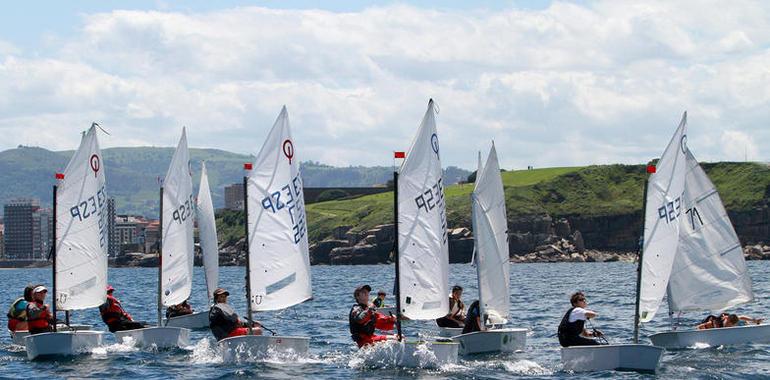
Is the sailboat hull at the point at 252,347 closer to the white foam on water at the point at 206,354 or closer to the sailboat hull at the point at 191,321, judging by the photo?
the white foam on water at the point at 206,354

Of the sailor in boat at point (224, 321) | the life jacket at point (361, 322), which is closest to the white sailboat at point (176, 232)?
the sailor in boat at point (224, 321)

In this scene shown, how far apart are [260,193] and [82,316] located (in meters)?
28.6

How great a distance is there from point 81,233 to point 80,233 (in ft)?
0.12

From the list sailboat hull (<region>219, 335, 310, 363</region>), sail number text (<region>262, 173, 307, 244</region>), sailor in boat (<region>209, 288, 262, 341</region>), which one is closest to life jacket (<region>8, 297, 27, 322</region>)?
sailor in boat (<region>209, 288, 262, 341</region>)

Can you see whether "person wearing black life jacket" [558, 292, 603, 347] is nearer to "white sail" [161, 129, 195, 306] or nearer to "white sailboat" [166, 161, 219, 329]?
"white sail" [161, 129, 195, 306]

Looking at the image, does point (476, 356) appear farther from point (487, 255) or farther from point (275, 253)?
point (275, 253)

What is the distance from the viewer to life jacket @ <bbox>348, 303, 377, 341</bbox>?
30109 mm

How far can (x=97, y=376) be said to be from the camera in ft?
95.8

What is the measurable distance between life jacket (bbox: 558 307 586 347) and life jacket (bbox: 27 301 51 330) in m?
14.3

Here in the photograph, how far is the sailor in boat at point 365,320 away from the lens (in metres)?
30.0

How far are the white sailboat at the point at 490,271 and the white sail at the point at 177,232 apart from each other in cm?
1023

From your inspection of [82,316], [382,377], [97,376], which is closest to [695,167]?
[382,377]

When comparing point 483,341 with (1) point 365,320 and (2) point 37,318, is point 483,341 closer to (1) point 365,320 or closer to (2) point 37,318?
(1) point 365,320

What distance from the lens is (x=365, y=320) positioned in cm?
3012
